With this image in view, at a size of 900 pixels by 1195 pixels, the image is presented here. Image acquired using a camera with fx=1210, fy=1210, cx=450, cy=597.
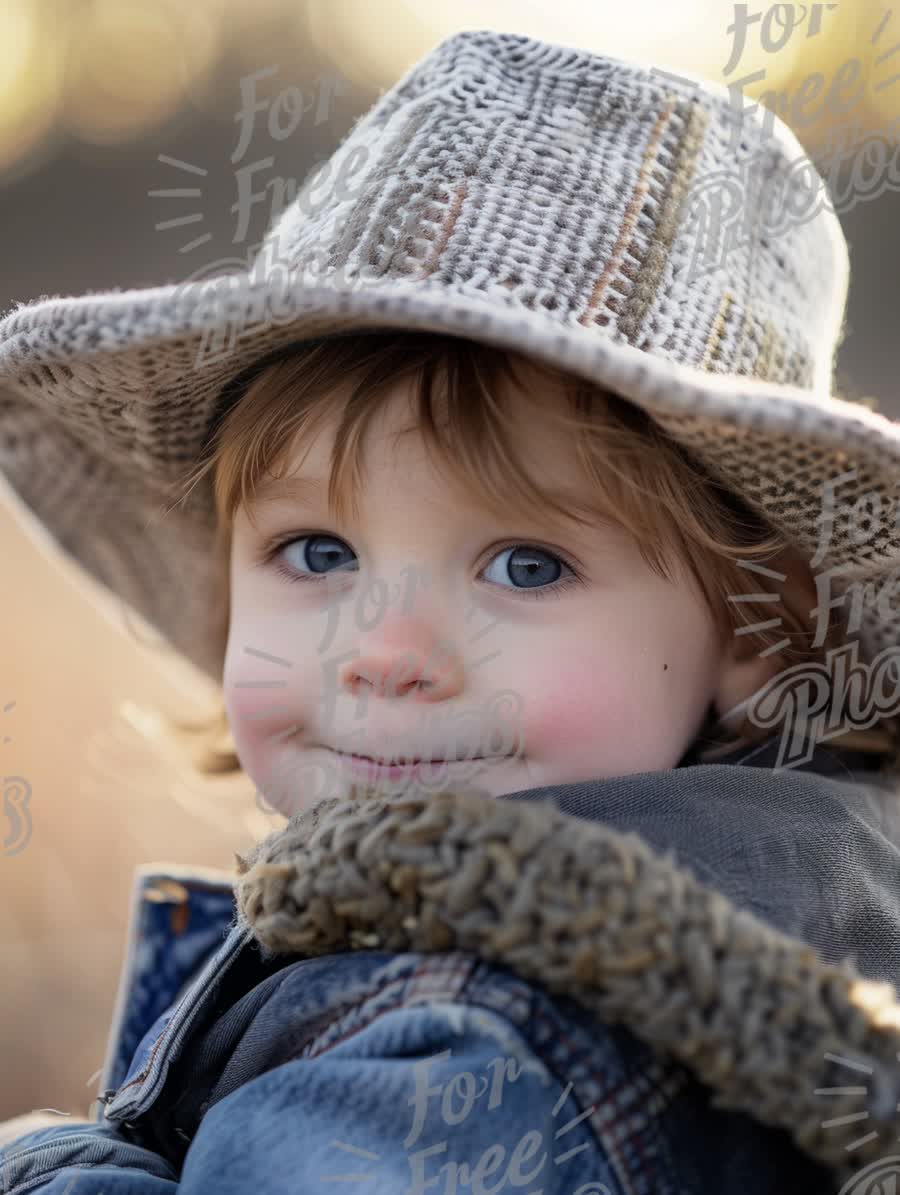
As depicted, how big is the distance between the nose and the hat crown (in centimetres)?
24

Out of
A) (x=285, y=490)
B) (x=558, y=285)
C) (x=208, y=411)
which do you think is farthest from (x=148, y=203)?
(x=558, y=285)

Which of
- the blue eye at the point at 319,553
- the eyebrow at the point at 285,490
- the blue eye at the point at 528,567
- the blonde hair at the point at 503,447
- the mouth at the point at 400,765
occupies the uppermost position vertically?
the blonde hair at the point at 503,447

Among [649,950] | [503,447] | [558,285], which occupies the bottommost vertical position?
[649,950]

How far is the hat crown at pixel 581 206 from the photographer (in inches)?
34.2

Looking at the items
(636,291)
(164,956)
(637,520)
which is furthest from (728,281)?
(164,956)

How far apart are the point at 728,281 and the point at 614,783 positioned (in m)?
0.41

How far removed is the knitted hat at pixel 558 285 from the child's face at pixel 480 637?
11 centimetres

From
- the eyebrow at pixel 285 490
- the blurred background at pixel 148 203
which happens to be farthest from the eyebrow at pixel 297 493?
the blurred background at pixel 148 203

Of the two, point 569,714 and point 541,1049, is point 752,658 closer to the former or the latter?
point 569,714

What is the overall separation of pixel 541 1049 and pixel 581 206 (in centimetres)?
59

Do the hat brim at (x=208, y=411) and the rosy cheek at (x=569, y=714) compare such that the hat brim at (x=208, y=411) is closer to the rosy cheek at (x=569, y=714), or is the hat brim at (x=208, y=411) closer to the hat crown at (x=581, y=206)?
the hat crown at (x=581, y=206)

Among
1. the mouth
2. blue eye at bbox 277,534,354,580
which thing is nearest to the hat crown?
blue eye at bbox 277,534,354,580

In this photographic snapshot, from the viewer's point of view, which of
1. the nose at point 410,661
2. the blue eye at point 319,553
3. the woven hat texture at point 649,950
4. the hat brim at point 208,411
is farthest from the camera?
the blue eye at point 319,553

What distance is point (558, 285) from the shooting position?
0.86 metres
